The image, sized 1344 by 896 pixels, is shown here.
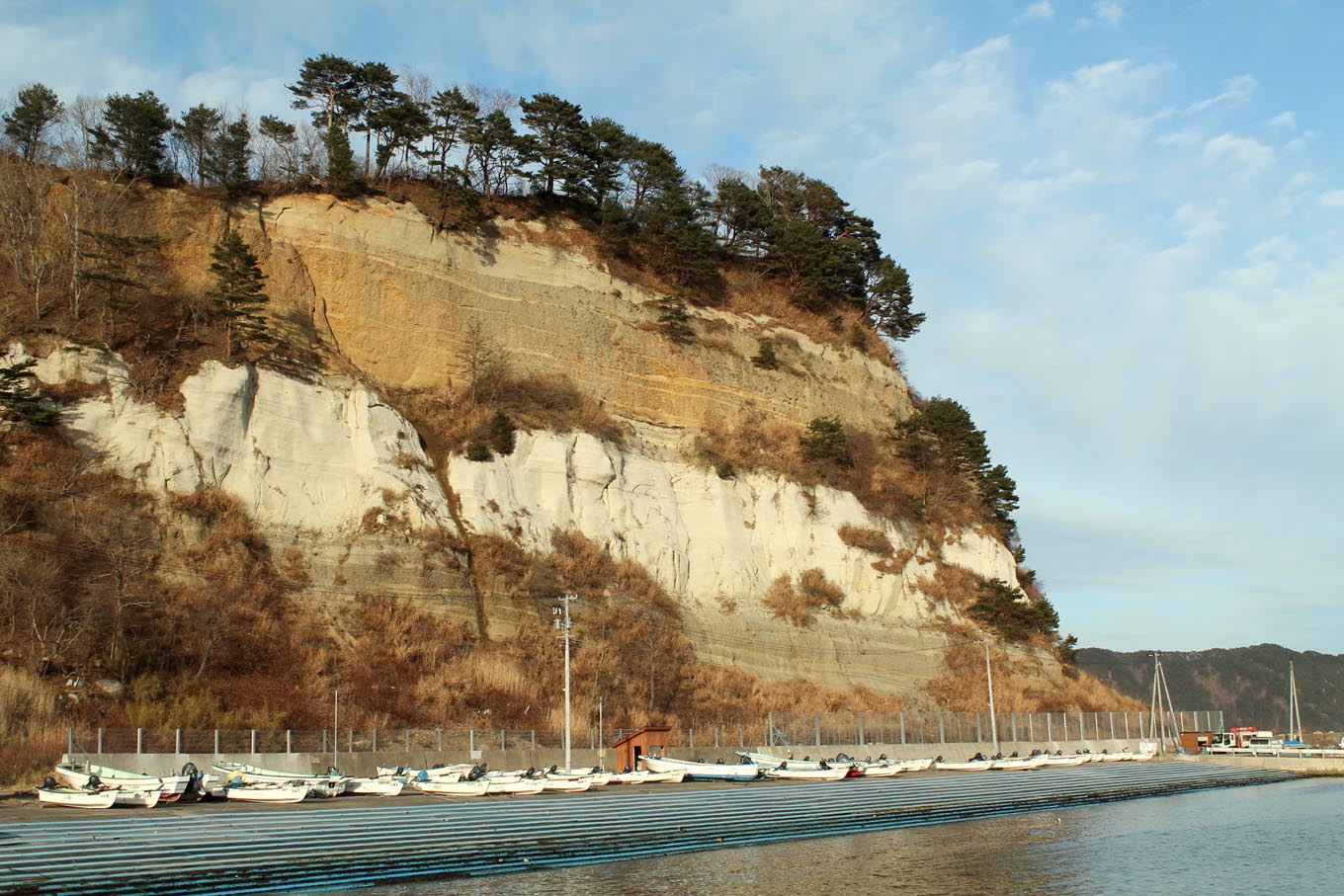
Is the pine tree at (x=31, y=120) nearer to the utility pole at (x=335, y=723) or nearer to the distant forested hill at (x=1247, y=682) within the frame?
the utility pole at (x=335, y=723)

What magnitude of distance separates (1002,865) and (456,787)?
14.4m

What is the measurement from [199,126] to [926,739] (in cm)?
4537

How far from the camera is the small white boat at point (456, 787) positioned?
31.7 metres

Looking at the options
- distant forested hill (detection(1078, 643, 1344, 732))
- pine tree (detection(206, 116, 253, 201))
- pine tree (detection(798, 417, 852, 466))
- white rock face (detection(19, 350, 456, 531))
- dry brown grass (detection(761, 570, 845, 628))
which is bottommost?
distant forested hill (detection(1078, 643, 1344, 732))

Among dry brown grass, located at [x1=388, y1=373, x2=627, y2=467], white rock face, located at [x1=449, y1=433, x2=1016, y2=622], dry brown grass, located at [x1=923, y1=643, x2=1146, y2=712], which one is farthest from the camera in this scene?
dry brown grass, located at [x1=923, y1=643, x2=1146, y2=712]

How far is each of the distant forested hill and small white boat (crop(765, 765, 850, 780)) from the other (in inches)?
5162

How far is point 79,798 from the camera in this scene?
1013 inches

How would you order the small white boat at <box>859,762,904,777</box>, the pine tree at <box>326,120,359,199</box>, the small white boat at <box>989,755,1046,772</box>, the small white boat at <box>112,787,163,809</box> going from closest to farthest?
the small white boat at <box>112,787,163,809</box>
the small white boat at <box>859,762,904,777</box>
the small white boat at <box>989,755,1046,772</box>
the pine tree at <box>326,120,359,199</box>

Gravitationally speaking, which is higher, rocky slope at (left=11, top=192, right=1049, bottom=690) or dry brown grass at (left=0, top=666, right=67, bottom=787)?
rocky slope at (left=11, top=192, right=1049, bottom=690)

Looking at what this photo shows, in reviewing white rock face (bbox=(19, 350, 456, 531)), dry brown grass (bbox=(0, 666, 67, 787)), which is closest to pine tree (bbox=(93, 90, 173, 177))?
white rock face (bbox=(19, 350, 456, 531))

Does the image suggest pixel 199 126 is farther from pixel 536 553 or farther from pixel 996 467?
pixel 996 467

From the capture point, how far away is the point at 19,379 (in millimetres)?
41406

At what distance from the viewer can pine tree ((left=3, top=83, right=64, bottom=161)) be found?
5406 centimetres

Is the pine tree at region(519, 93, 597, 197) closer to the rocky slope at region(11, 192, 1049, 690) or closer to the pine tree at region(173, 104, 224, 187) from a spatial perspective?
the rocky slope at region(11, 192, 1049, 690)
